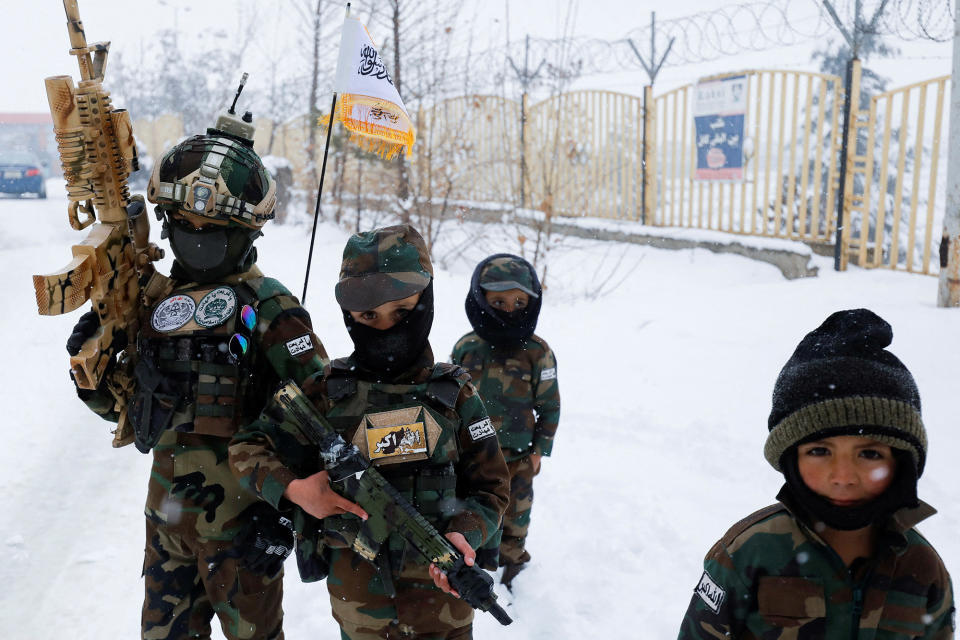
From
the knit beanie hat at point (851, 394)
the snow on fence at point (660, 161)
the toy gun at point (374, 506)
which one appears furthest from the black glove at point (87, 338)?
the snow on fence at point (660, 161)

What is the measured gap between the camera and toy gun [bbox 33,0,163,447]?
7.62 ft

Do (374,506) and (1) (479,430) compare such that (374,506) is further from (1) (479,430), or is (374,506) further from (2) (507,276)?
(2) (507,276)

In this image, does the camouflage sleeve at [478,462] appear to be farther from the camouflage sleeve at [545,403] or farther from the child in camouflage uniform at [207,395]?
the camouflage sleeve at [545,403]

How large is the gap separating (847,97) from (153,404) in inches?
341

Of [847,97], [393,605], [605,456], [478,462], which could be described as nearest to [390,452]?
[478,462]

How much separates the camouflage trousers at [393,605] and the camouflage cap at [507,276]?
5.13ft

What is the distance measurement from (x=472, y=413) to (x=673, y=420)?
12.1ft

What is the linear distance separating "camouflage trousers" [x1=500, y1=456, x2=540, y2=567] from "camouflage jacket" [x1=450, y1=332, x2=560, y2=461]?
0.06 m

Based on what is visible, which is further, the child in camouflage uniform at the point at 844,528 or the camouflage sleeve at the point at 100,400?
the camouflage sleeve at the point at 100,400

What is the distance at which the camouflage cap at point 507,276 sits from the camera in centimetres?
333

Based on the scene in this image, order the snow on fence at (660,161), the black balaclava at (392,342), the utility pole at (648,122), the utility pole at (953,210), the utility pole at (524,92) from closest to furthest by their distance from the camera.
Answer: the black balaclava at (392,342), the utility pole at (953,210), the snow on fence at (660,161), the utility pole at (648,122), the utility pole at (524,92)

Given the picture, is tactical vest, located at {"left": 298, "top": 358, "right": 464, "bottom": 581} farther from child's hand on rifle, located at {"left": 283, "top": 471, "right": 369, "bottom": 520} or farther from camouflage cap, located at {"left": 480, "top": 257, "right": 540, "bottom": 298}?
camouflage cap, located at {"left": 480, "top": 257, "right": 540, "bottom": 298}

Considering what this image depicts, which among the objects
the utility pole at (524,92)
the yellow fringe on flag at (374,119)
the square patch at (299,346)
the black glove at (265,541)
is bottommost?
the black glove at (265,541)

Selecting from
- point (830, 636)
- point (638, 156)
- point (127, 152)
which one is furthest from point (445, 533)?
point (638, 156)
